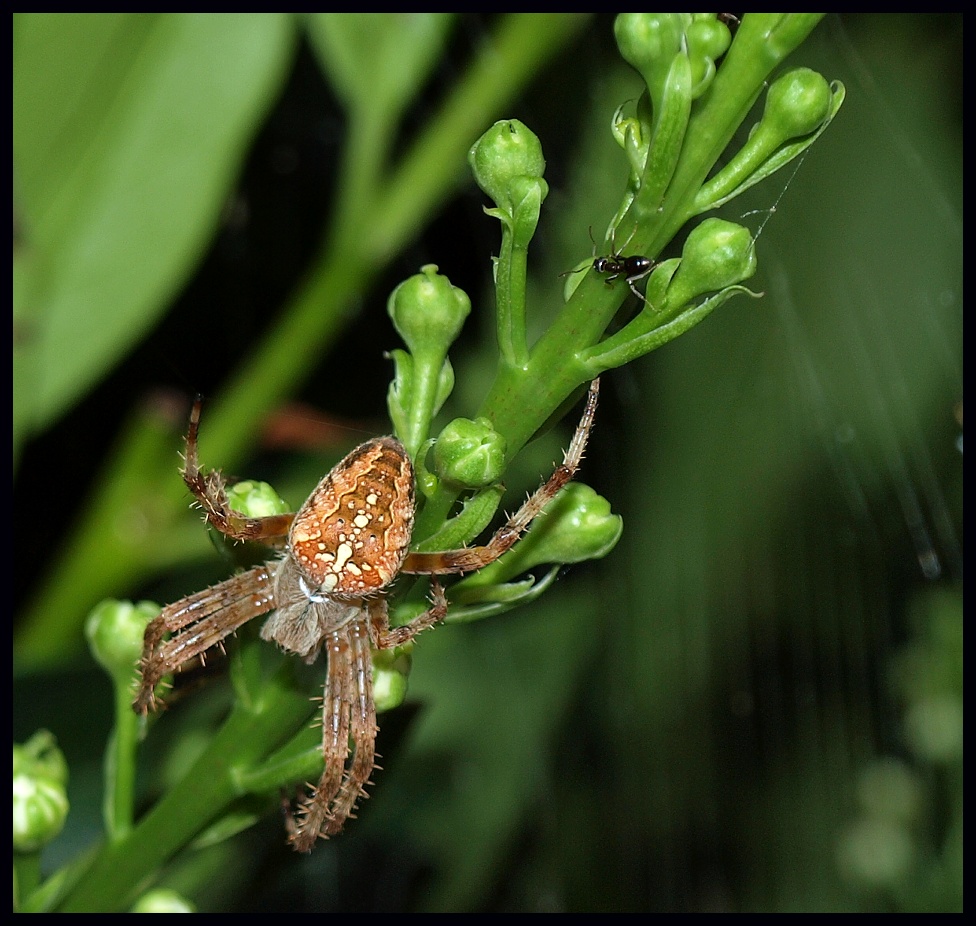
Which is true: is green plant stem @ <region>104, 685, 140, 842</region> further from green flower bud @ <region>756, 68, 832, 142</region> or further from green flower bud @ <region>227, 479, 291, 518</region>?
green flower bud @ <region>756, 68, 832, 142</region>

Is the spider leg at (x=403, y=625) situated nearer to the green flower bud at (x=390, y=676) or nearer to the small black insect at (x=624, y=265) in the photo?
the green flower bud at (x=390, y=676)

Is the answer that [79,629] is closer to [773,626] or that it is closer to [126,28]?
[126,28]

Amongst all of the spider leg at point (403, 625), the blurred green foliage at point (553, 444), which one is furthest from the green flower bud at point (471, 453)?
the blurred green foliage at point (553, 444)

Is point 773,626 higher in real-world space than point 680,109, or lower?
lower

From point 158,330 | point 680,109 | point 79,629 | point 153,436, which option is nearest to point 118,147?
point 158,330

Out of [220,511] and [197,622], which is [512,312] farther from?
[197,622]

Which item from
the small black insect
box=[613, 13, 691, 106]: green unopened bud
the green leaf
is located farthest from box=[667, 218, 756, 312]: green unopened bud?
the green leaf
